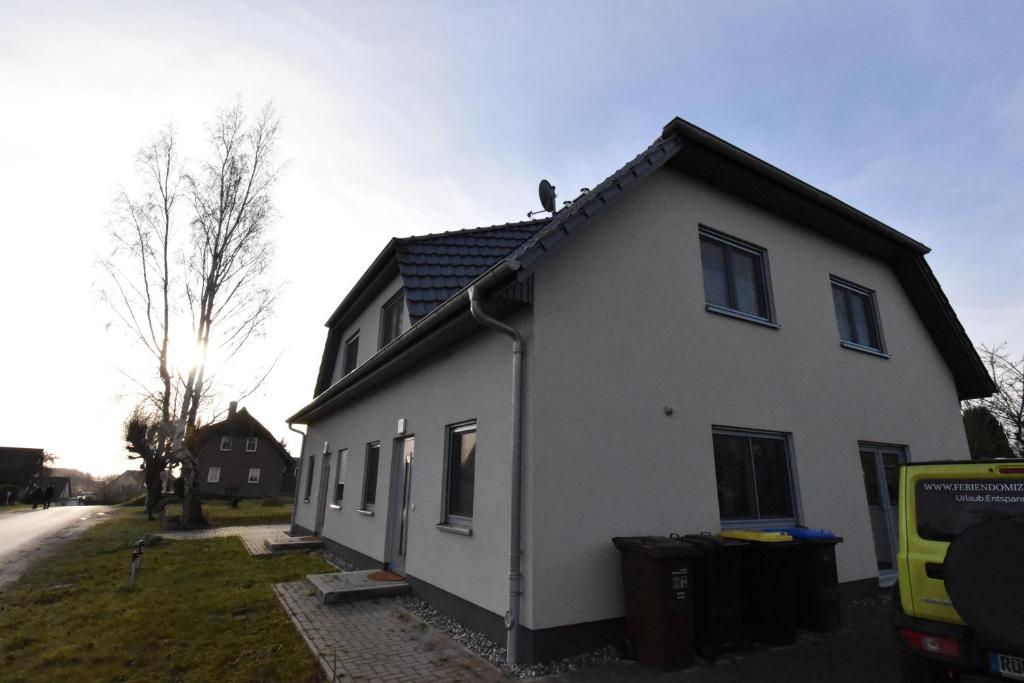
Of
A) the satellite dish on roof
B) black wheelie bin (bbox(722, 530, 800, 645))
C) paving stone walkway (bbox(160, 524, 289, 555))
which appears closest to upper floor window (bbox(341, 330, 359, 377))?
paving stone walkway (bbox(160, 524, 289, 555))

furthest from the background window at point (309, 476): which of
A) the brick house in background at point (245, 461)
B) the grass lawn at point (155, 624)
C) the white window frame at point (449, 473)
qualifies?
the brick house in background at point (245, 461)

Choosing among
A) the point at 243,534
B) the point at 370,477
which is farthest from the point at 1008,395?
the point at 243,534

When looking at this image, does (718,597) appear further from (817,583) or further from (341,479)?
(341,479)

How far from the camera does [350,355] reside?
14.6m

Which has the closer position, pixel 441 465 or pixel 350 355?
pixel 441 465

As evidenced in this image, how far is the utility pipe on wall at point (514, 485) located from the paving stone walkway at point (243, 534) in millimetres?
9826

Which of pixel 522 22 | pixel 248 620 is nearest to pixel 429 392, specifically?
pixel 248 620

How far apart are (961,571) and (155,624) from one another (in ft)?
26.9

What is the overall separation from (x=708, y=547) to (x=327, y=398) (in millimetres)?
10267

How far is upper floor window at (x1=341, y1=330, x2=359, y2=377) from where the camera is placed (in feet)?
46.3

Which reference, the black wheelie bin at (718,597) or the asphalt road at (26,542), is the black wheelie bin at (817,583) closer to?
the black wheelie bin at (718,597)

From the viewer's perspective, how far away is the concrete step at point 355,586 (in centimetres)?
701

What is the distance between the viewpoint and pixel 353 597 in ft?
23.4

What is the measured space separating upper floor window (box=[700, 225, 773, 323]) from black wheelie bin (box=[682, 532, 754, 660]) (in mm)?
3422
